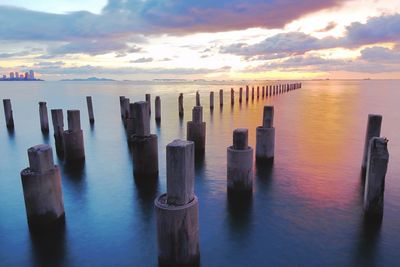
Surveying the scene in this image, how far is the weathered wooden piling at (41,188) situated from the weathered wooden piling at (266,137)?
686cm

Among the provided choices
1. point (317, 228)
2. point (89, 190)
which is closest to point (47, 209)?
point (89, 190)

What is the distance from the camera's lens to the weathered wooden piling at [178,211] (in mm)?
4914

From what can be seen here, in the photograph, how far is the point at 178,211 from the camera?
491 centimetres

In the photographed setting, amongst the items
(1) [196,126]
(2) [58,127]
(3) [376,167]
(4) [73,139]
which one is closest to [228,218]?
(3) [376,167]

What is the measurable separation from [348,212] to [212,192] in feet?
12.4

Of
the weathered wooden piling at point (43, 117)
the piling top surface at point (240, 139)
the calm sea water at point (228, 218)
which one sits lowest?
the calm sea water at point (228, 218)

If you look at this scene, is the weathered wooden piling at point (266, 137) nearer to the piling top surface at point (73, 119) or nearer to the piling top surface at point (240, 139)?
the piling top surface at point (240, 139)

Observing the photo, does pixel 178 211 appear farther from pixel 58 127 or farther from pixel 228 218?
pixel 58 127

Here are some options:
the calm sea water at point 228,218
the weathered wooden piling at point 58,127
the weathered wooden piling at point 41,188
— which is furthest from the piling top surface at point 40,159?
the weathered wooden piling at point 58,127

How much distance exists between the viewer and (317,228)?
7250 millimetres

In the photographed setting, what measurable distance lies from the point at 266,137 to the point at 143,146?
174 inches

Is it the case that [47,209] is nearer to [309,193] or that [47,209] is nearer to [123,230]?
[123,230]

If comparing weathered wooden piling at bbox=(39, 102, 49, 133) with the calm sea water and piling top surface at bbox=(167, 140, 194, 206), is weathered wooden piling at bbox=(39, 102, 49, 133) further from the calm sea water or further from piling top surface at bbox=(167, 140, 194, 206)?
piling top surface at bbox=(167, 140, 194, 206)

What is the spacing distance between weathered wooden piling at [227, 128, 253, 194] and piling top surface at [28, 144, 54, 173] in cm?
433
